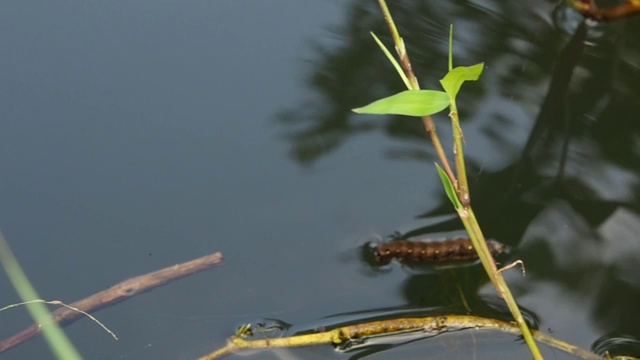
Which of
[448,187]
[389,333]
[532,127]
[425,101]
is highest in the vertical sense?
[425,101]

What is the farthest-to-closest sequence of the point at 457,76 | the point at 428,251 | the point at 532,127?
the point at 532,127 → the point at 428,251 → the point at 457,76

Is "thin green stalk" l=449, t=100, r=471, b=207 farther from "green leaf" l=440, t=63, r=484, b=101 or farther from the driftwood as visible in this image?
the driftwood

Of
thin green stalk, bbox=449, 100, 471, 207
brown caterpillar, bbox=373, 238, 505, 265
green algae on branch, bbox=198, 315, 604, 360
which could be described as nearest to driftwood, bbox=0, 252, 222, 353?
green algae on branch, bbox=198, 315, 604, 360

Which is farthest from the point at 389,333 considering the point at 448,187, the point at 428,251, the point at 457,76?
the point at 457,76

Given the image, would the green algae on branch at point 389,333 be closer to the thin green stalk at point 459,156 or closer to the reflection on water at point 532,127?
the reflection on water at point 532,127

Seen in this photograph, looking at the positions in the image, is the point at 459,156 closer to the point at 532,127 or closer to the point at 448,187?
the point at 448,187

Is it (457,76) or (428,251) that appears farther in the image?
(428,251)
